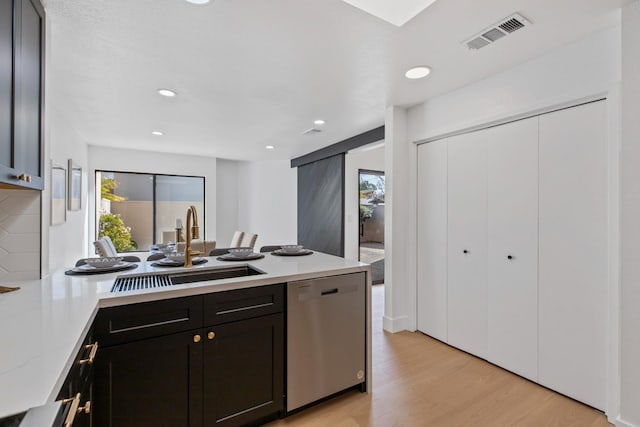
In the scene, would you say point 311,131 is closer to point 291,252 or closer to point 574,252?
point 291,252

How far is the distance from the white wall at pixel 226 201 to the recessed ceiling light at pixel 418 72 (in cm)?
563

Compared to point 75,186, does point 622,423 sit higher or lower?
lower

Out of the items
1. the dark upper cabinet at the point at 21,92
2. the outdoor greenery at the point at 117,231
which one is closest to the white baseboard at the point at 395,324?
the dark upper cabinet at the point at 21,92

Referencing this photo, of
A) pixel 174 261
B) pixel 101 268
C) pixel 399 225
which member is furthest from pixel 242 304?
pixel 399 225

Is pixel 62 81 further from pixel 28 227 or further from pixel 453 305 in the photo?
pixel 453 305

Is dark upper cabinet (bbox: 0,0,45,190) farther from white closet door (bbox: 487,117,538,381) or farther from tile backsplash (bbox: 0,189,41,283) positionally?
white closet door (bbox: 487,117,538,381)

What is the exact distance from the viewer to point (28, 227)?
1679 mm

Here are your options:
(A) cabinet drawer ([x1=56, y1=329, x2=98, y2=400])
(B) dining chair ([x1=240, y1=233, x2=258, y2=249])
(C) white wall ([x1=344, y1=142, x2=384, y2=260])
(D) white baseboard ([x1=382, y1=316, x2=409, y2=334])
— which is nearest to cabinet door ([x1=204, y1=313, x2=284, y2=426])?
(A) cabinet drawer ([x1=56, y1=329, x2=98, y2=400])

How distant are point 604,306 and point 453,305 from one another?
44.1 inches

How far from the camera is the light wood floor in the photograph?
1812mm

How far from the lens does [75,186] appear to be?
406 centimetres

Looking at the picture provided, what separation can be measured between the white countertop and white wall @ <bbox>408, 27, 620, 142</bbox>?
1.65 meters

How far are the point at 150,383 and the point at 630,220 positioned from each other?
2.61 m

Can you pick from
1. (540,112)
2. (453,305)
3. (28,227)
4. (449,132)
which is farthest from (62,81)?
(453,305)
